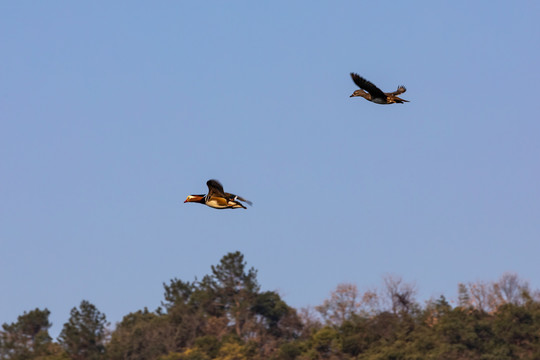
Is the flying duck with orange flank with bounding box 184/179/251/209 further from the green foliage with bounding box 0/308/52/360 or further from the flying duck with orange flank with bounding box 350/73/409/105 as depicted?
the green foliage with bounding box 0/308/52/360

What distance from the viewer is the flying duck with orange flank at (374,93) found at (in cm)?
3356

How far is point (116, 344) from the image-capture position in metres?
107

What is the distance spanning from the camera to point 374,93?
3459cm

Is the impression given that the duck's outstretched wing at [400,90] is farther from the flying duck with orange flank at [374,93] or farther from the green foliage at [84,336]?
the green foliage at [84,336]

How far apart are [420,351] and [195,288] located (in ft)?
138

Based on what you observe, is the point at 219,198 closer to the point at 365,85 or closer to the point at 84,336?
the point at 365,85

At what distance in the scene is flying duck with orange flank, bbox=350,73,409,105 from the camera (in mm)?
33562

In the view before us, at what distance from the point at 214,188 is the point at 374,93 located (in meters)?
5.93

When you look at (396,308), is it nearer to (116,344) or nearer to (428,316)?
(428,316)

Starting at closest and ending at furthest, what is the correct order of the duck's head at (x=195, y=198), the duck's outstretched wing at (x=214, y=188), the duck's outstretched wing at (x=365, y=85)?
the duck's outstretched wing at (x=214, y=188) < the duck's outstretched wing at (x=365, y=85) < the duck's head at (x=195, y=198)

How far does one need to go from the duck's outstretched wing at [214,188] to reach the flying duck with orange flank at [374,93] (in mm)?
5182

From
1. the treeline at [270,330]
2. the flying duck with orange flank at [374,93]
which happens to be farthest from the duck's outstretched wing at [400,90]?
the treeline at [270,330]

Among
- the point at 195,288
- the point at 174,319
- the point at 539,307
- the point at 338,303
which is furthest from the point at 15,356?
the point at 539,307

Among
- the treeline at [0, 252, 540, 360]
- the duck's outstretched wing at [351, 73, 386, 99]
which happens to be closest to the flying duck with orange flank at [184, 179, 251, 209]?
the duck's outstretched wing at [351, 73, 386, 99]
